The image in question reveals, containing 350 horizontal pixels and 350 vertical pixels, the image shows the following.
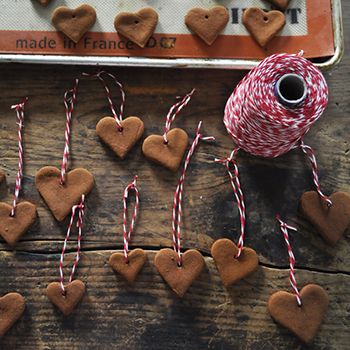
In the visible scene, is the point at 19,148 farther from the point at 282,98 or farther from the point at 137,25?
the point at 282,98

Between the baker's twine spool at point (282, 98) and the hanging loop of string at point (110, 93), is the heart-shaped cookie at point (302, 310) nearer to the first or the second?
the baker's twine spool at point (282, 98)

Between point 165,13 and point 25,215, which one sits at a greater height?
point 165,13

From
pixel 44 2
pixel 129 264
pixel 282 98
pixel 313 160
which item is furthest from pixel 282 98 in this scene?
pixel 44 2

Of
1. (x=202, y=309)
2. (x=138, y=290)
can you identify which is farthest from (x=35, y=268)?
(x=202, y=309)

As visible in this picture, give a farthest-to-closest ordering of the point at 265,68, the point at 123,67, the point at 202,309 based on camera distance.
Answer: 1. the point at 123,67
2. the point at 202,309
3. the point at 265,68

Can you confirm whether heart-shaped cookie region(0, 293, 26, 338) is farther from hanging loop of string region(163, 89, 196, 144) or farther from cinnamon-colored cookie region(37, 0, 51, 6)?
cinnamon-colored cookie region(37, 0, 51, 6)

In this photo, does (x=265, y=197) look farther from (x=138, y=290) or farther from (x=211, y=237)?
(x=138, y=290)
